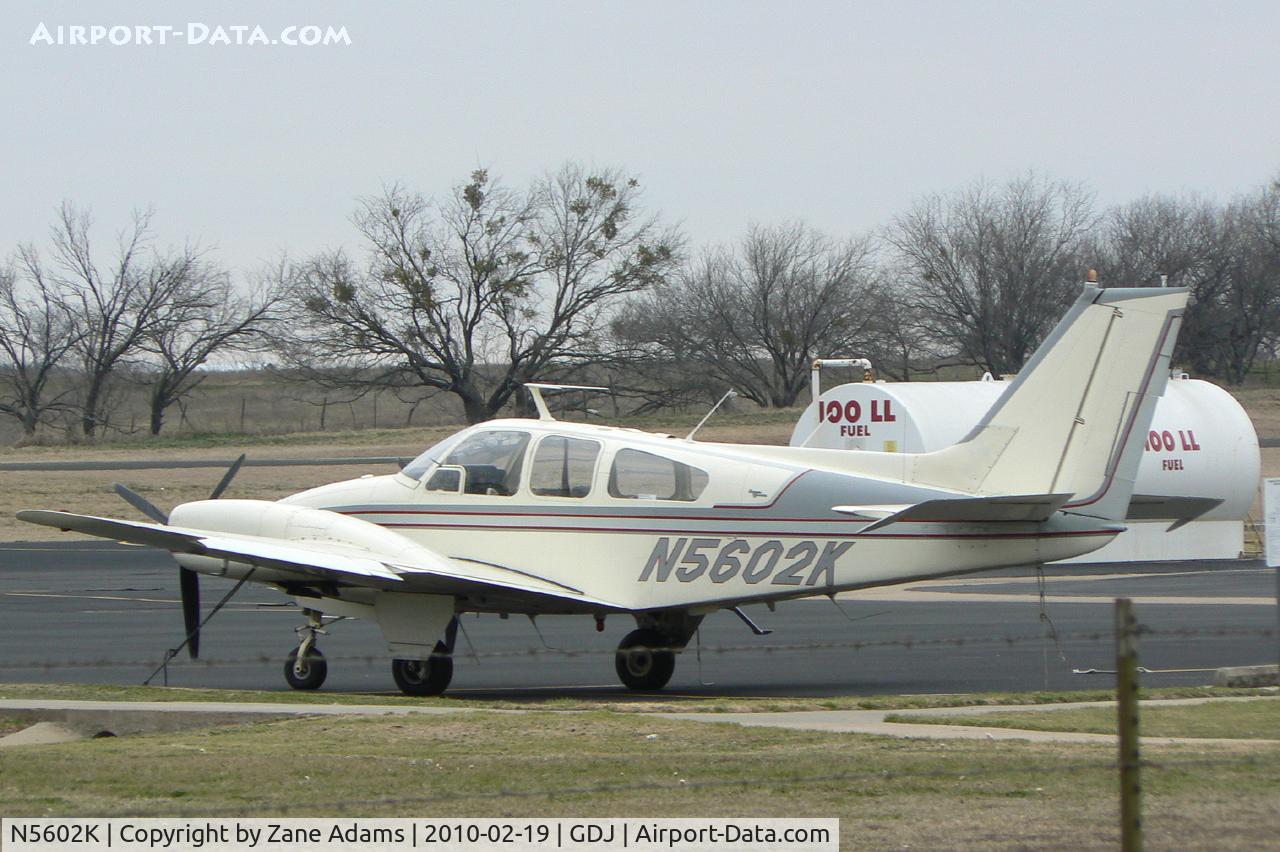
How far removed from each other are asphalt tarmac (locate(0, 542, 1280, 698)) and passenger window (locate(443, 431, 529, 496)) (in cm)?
146

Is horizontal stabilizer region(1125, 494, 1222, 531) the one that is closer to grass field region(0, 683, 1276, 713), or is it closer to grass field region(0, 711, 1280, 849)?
grass field region(0, 683, 1276, 713)

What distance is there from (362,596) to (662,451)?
10.6 feet

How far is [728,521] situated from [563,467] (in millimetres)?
1743

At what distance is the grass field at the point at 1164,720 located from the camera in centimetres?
1077

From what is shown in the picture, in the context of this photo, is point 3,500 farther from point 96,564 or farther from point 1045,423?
point 1045,423

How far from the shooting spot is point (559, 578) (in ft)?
46.6

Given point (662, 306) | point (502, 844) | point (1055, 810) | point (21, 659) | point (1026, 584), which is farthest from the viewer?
point (662, 306)

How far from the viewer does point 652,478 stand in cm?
1395

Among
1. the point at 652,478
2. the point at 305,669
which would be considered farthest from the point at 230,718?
the point at 652,478

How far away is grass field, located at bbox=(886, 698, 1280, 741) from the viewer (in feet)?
35.3

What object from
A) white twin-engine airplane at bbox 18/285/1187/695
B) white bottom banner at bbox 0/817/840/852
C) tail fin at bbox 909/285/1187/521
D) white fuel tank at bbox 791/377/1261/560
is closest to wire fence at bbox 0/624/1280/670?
white twin-engine airplane at bbox 18/285/1187/695

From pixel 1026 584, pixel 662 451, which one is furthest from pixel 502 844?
pixel 1026 584

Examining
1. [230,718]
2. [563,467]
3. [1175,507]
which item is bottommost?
[230,718]

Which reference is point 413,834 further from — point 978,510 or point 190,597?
point 190,597
